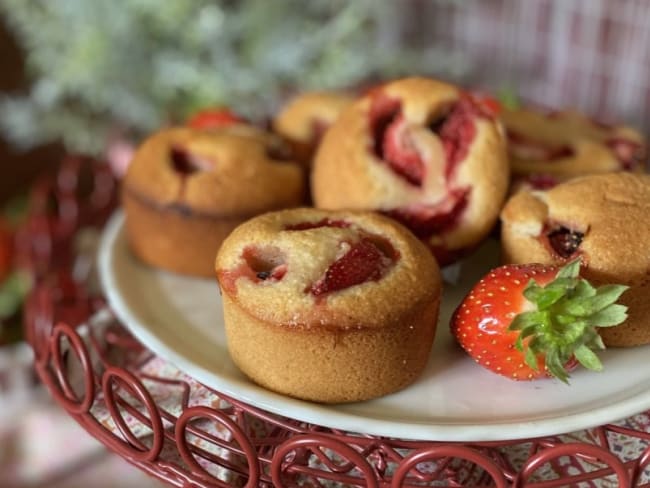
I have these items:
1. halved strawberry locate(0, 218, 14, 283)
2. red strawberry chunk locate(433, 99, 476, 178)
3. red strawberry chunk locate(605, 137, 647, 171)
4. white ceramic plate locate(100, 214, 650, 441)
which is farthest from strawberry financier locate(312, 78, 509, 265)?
halved strawberry locate(0, 218, 14, 283)

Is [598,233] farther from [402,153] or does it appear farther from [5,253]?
[5,253]

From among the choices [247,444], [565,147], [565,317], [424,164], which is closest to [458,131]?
[424,164]

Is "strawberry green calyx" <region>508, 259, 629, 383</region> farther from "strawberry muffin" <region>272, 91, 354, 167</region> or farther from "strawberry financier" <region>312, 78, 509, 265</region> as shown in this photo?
"strawberry muffin" <region>272, 91, 354, 167</region>

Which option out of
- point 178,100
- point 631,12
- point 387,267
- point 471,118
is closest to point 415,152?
point 471,118

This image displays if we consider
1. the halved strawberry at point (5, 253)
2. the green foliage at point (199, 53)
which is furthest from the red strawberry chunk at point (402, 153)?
the halved strawberry at point (5, 253)

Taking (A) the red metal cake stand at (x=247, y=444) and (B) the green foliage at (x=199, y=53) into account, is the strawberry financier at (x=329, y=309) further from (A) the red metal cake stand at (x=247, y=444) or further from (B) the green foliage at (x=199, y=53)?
(B) the green foliage at (x=199, y=53)

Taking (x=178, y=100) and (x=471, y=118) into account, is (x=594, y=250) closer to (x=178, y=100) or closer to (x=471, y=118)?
(x=471, y=118)
